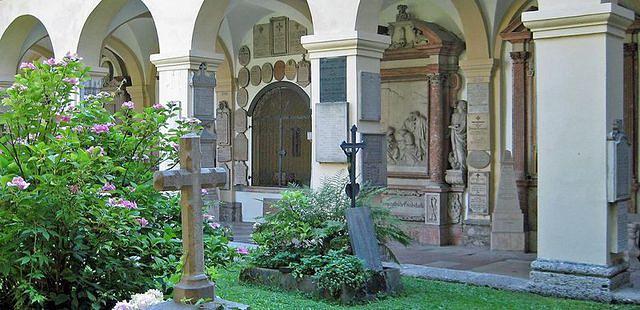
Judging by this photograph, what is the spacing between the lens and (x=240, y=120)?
15617mm

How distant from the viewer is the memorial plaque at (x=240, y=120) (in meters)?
15.6

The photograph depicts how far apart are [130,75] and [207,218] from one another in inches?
513

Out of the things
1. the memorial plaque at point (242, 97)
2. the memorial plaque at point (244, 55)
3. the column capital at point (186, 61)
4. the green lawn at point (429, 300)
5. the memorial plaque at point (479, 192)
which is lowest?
the green lawn at point (429, 300)

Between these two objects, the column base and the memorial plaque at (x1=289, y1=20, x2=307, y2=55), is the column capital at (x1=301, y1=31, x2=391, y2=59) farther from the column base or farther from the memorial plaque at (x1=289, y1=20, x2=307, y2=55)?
the memorial plaque at (x1=289, y1=20, x2=307, y2=55)

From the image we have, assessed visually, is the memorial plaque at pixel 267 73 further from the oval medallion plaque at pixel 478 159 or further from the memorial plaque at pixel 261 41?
the oval medallion plaque at pixel 478 159

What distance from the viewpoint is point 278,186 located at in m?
15.1

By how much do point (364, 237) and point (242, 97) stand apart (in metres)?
8.67

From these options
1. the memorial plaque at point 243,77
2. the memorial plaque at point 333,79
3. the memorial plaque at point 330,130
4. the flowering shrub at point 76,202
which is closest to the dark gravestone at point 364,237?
the memorial plaque at point 330,130

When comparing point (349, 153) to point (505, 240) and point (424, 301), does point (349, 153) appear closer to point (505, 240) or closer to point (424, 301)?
point (424, 301)

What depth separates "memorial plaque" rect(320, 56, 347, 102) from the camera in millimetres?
8867

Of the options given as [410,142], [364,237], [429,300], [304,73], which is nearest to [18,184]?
[364,237]

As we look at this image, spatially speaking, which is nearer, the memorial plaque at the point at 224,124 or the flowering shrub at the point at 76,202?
the flowering shrub at the point at 76,202

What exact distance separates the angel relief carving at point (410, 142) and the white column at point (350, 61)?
3.76 m

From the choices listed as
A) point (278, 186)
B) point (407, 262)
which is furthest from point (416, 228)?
point (278, 186)
